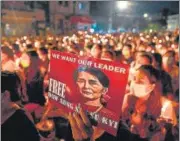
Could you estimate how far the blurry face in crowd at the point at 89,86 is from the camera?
2.33m

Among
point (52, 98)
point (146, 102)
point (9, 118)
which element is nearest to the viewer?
point (146, 102)

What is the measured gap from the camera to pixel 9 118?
113 inches

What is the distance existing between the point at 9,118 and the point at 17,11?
37.7 inches

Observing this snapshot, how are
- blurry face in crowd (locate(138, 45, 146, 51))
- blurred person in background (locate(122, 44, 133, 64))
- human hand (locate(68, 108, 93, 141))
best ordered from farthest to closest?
blurry face in crowd (locate(138, 45, 146, 51))
blurred person in background (locate(122, 44, 133, 64))
human hand (locate(68, 108, 93, 141))

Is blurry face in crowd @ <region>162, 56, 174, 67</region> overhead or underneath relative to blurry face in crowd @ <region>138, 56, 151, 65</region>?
underneath

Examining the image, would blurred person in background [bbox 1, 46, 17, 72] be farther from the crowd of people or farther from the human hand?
the human hand

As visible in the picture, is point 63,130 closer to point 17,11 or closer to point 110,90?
point 110,90

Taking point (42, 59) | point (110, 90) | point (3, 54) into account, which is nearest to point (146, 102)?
point (110, 90)

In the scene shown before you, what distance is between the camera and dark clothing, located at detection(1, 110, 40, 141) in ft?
9.43

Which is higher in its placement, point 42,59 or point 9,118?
point 42,59

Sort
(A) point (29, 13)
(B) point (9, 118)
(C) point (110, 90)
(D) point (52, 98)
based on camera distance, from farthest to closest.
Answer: (A) point (29, 13) < (B) point (9, 118) < (D) point (52, 98) < (C) point (110, 90)

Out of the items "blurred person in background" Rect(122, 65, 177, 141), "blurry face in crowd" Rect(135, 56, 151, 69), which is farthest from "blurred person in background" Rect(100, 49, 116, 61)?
"blurred person in background" Rect(122, 65, 177, 141)

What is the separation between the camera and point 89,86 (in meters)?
2.38

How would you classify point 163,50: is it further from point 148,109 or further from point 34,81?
point 34,81
